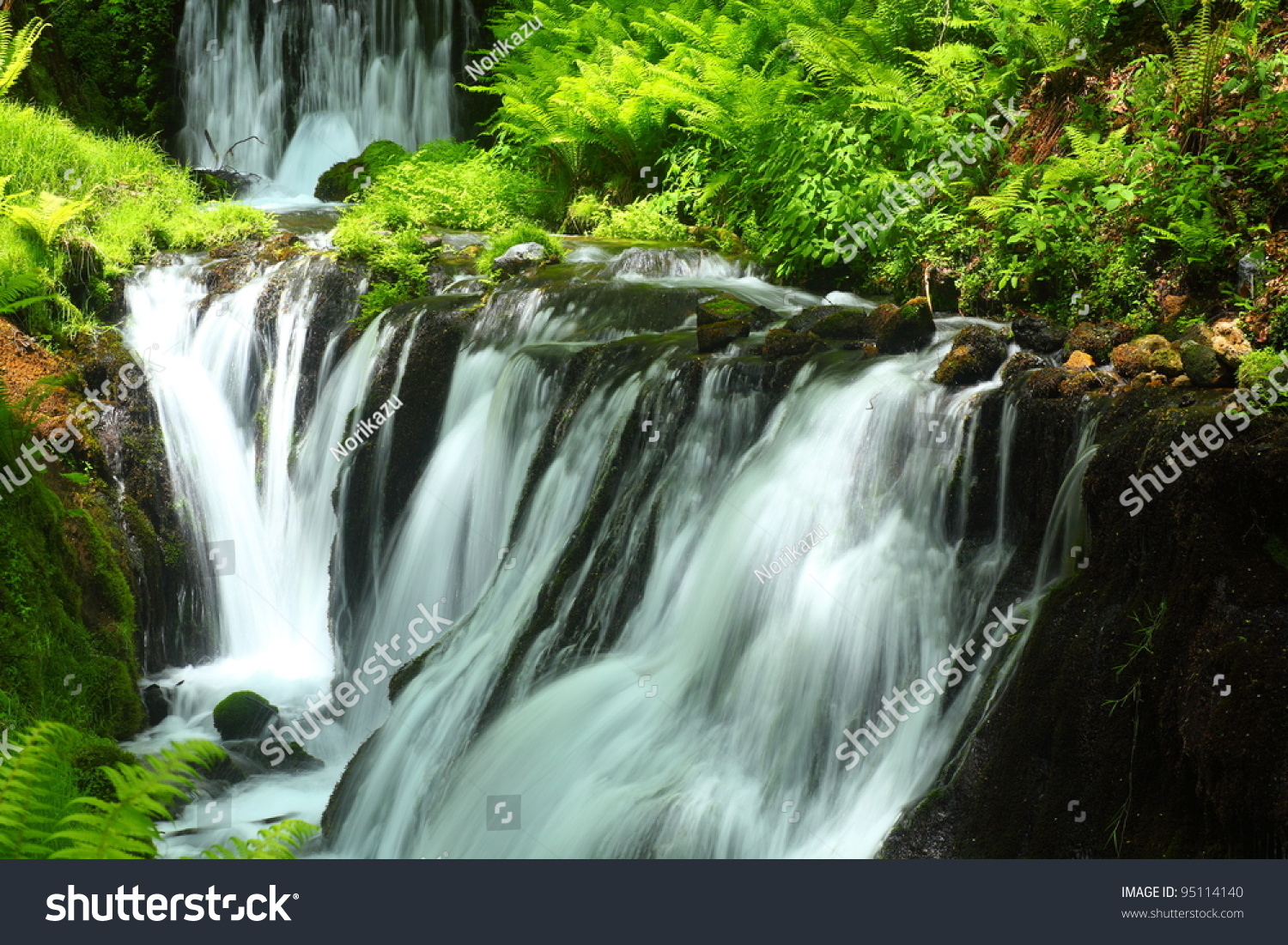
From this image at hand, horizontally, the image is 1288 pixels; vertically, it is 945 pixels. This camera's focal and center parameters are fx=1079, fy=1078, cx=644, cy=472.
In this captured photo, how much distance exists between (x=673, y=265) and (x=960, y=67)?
118 inches

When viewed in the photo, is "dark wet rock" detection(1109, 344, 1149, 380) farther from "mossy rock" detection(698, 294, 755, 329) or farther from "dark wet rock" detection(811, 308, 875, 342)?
"mossy rock" detection(698, 294, 755, 329)

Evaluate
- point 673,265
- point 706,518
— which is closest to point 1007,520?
point 706,518

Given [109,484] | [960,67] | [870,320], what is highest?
[960,67]

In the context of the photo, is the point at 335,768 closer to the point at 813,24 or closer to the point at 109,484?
the point at 109,484

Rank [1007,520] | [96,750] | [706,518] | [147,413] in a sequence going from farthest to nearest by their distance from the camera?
1. [147,413]
2. [706,518]
3. [96,750]
4. [1007,520]

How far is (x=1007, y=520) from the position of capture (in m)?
5.14
